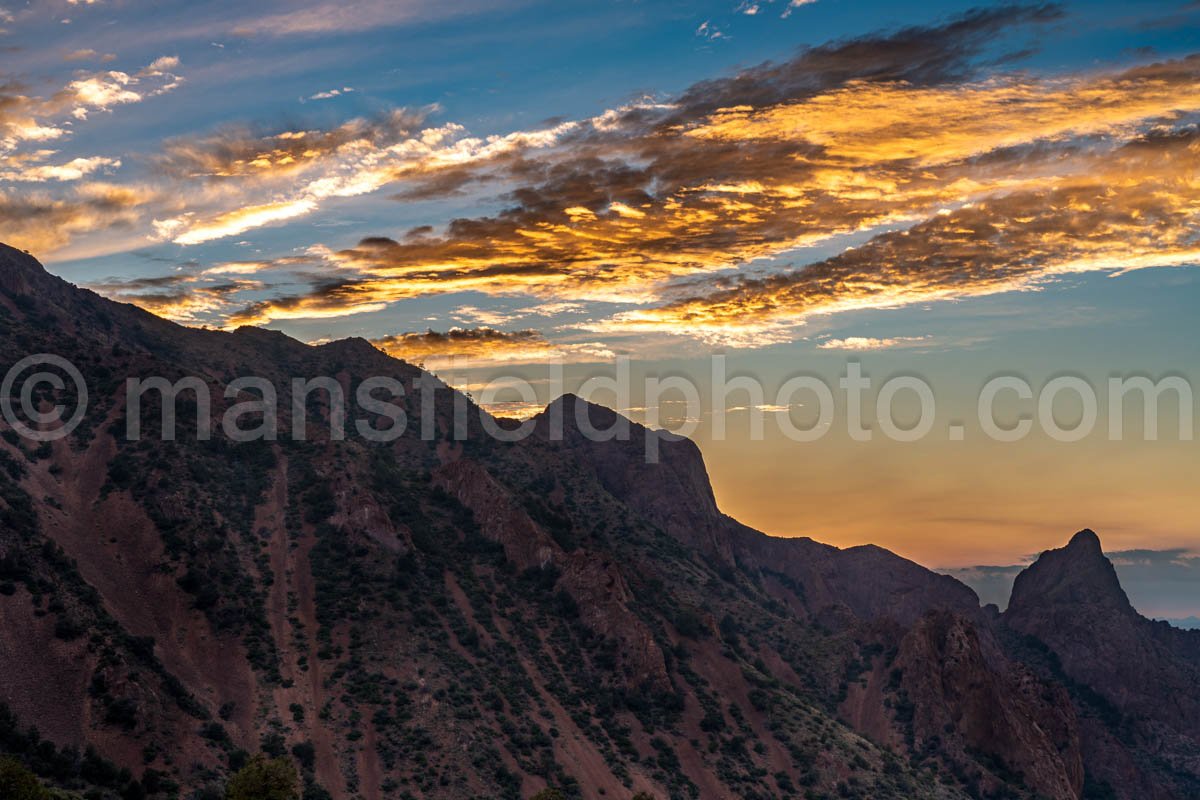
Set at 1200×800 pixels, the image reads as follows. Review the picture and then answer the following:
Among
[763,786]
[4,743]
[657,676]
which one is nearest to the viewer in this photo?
[4,743]

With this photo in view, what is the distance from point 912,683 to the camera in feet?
524

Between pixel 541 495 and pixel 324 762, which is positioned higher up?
pixel 541 495

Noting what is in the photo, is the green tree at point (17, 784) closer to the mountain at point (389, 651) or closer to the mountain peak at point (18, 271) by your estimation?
the mountain at point (389, 651)

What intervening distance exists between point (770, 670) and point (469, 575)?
55170 mm

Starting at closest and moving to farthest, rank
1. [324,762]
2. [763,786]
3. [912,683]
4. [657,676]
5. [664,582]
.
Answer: [324,762] < [763,786] < [657,676] < [912,683] < [664,582]

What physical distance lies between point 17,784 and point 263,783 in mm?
17983

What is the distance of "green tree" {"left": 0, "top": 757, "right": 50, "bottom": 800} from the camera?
2485 inches

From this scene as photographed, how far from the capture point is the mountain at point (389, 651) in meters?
94.9

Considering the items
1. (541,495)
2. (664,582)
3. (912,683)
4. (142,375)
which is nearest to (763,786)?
(912,683)

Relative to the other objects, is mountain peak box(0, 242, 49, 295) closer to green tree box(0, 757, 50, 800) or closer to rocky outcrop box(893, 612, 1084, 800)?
green tree box(0, 757, 50, 800)

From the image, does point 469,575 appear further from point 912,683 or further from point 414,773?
point 912,683

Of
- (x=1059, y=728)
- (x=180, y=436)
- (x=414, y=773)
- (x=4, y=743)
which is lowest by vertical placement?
(x=1059, y=728)

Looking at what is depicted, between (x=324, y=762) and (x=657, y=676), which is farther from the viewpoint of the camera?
(x=657, y=676)

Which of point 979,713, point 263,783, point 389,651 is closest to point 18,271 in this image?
point 389,651
